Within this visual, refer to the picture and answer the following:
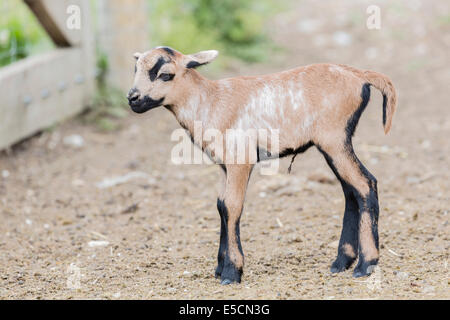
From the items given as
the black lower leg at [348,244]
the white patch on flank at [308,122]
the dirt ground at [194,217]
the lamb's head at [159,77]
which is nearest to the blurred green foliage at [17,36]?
the dirt ground at [194,217]

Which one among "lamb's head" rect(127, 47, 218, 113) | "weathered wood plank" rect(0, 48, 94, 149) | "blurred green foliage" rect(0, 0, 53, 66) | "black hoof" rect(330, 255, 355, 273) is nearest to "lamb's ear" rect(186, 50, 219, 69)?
"lamb's head" rect(127, 47, 218, 113)

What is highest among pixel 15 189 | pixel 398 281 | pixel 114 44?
pixel 114 44

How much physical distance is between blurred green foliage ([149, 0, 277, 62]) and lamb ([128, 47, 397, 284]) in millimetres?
5975

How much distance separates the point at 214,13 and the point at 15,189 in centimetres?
525

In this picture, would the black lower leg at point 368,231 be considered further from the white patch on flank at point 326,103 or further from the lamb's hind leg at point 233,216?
the lamb's hind leg at point 233,216

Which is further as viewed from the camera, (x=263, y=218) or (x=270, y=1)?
(x=270, y=1)

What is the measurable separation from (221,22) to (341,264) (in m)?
7.04

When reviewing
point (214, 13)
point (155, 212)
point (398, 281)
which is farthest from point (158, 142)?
point (398, 281)

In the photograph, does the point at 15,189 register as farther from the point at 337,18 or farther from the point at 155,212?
the point at 337,18

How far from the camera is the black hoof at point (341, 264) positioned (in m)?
4.18

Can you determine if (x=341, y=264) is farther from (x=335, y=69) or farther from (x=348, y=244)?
(x=335, y=69)

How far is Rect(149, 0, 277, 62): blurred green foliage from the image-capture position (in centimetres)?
1017

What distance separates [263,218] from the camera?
17.6 ft

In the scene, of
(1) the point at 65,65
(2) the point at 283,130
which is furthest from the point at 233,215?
(1) the point at 65,65
